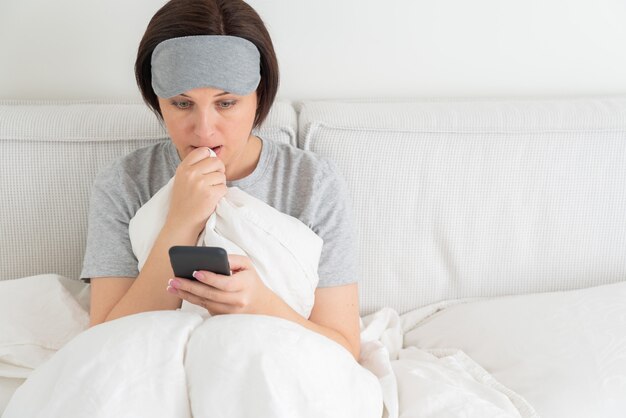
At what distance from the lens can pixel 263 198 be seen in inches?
61.8

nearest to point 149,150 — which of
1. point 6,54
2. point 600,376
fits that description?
point 6,54

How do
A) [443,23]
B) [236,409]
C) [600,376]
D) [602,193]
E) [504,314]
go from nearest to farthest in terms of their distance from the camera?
[236,409] → [600,376] → [504,314] → [602,193] → [443,23]

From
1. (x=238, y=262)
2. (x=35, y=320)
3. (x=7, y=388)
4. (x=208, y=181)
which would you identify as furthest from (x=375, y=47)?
(x=7, y=388)

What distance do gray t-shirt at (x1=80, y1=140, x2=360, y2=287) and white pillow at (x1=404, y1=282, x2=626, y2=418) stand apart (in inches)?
10.8

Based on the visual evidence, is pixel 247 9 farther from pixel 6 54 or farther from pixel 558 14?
pixel 558 14

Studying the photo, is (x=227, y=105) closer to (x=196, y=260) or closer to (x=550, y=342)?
(x=196, y=260)

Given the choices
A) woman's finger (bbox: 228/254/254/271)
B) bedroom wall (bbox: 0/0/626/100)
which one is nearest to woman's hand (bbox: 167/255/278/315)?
woman's finger (bbox: 228/254/254/271)

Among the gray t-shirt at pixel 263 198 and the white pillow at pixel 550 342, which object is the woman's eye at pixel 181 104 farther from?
the white pillow at pixel 550 342

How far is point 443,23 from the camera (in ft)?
6.23

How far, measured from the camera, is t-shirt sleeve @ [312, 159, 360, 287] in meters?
1.53

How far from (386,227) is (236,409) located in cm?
72

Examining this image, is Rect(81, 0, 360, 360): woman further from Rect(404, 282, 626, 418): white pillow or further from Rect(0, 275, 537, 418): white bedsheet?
Rect(404, 282, 626, 418): white pillow

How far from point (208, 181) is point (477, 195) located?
637 mm

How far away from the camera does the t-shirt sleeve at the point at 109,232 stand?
148 cm
